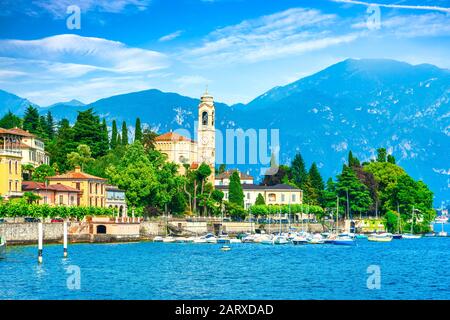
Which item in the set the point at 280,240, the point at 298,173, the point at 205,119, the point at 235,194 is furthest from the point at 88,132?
the point at 298,173

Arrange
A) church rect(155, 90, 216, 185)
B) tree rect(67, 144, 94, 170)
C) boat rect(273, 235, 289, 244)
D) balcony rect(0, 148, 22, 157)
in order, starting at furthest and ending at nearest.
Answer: church rect(155, 90, 216, 185), tree rect(67, 144, 94, 170), boat rect(273, 235, 289, 244), balcony rect(0, 148, 22, 157)

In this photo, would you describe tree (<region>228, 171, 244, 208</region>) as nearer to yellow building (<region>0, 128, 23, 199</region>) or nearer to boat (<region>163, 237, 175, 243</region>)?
boat (<region>163, 237, 175, 243</region>)

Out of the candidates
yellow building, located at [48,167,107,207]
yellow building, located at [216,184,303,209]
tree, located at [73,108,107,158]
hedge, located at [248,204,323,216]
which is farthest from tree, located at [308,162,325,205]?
yellow building, located at [48,167,107,207]

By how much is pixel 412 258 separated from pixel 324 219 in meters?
51.9

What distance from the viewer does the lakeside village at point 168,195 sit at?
75188 mm

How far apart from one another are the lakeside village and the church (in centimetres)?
14

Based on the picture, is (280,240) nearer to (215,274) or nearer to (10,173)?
(10,173)

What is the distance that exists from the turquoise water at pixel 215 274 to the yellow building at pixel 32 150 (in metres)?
22.7

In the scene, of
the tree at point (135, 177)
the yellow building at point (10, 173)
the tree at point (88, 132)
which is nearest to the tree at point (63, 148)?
the tree at point (88, 132)

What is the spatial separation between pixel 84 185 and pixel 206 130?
45.7 metres

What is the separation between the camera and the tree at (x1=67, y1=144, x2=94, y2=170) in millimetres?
94500

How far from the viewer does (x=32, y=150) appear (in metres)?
92.0
